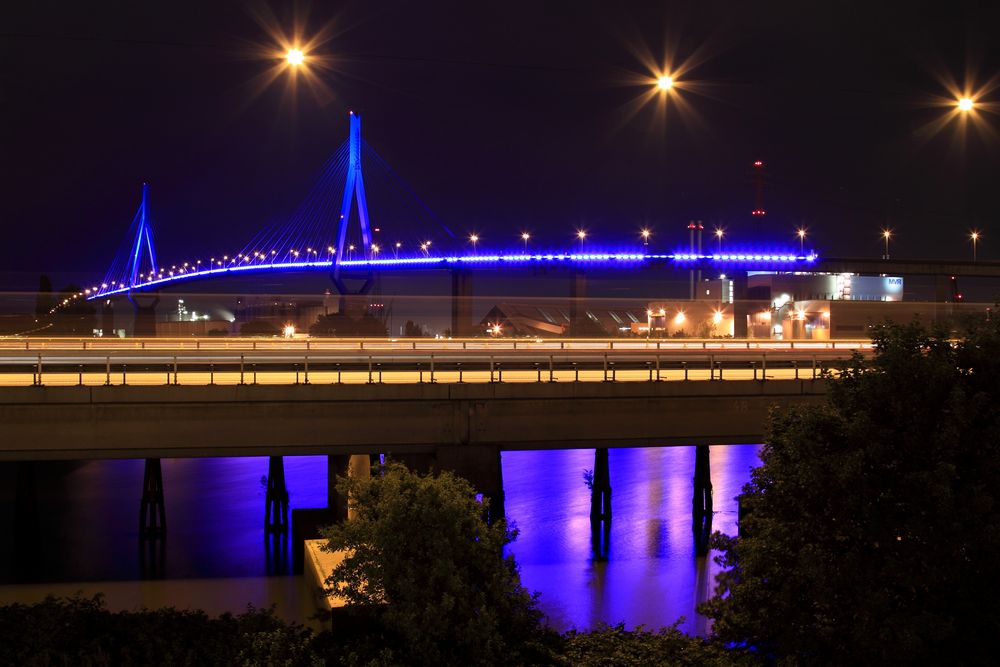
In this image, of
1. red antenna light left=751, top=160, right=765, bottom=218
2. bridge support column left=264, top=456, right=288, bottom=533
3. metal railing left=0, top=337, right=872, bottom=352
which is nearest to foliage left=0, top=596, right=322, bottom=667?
bridge support column left=264, top=456, right=288, bottom=533

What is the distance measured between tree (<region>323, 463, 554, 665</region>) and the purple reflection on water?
761 cm

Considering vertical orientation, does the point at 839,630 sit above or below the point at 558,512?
above

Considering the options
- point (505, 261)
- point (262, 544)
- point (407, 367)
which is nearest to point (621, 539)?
point (407, 367)

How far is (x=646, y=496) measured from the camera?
32062 millimetres

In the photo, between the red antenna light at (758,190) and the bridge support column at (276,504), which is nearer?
the bridge support column at (276,504)

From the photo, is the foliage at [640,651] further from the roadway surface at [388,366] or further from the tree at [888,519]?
the roadway surface at [388,366]

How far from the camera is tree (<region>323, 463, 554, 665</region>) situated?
10.3m

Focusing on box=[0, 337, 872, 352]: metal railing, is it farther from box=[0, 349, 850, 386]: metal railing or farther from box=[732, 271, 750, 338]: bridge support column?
box=[732, 271, 750, 338]: bridge support column

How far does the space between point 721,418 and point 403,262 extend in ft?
175

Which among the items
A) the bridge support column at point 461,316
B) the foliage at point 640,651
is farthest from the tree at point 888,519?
the bridge support column at point 461,316

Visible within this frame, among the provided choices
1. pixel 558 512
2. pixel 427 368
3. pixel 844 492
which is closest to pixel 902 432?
pixel 844 492

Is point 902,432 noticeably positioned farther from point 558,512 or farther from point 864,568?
point 558,512

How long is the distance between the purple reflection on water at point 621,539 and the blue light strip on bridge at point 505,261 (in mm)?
32156

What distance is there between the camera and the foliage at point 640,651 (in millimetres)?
10620
